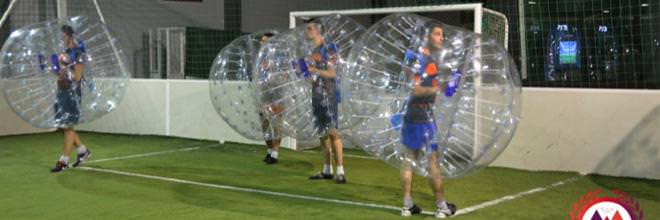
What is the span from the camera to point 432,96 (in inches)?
250

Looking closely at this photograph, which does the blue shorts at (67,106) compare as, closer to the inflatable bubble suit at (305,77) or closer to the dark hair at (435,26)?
the inflatable bubble suit at (305,77)

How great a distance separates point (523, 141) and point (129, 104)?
7.89 m

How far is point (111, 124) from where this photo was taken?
15164mm

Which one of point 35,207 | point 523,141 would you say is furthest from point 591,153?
point 35,207

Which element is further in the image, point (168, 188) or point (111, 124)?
point (111, 124)

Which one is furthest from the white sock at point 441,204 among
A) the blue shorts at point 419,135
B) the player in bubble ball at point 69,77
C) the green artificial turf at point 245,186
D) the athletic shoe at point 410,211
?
the player in bubble ball at point 69,77

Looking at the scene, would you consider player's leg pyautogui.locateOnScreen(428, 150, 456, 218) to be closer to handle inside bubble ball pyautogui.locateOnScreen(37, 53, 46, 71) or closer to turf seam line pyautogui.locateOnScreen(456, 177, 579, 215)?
turf seam line pyautogui.locateOnScreen(456, 177, 579, 215)

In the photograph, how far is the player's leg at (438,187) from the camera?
656 cm

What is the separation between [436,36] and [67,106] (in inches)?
201

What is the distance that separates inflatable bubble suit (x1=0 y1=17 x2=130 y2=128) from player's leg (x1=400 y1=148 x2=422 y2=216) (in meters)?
4.47

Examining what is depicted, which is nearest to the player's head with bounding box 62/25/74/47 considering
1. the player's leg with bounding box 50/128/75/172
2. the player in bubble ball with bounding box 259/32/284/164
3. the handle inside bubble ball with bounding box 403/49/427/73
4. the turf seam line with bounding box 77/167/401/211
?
the player's leg with bounding box 50/128/75/172

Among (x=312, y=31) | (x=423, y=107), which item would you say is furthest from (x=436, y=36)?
(x=312, y=31)

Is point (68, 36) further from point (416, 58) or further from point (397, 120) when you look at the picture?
point (416, 58)

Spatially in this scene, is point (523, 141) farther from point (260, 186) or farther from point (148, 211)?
point (148, 211)
